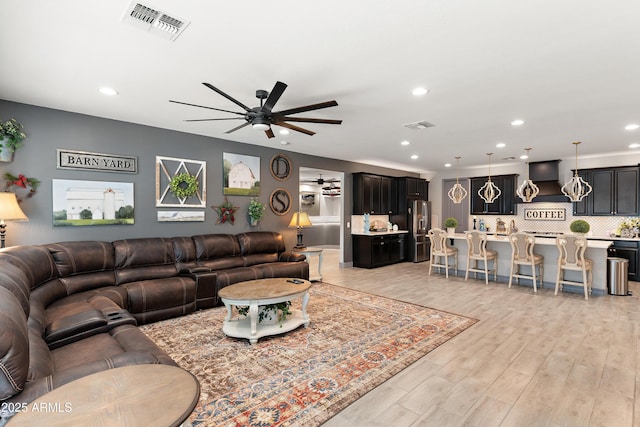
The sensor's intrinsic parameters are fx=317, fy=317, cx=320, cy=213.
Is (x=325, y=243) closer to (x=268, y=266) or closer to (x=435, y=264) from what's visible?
(x=435, y=264)

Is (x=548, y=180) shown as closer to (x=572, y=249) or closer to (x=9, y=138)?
(x=572, y=249)

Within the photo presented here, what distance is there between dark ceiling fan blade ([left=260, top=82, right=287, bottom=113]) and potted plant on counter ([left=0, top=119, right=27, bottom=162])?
3.05 m

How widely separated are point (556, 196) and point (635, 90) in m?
5.00

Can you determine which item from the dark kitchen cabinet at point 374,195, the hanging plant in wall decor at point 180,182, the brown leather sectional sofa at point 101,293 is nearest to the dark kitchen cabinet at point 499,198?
the dark kitchen cabinet at point 374,195

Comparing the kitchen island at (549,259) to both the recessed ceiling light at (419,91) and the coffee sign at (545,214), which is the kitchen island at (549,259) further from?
the recessed ceiling light at (419,91)

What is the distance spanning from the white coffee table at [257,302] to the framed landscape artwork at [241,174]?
2.38 meters

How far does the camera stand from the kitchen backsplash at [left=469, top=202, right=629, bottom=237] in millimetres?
7223

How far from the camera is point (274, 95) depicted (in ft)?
9.54

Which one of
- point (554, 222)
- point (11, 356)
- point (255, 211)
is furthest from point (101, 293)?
point (554, 222)

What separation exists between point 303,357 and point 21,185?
13.0 feet

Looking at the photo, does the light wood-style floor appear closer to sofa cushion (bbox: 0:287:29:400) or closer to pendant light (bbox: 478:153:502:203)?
sofa cushion (bbox: 0:287:29:400)

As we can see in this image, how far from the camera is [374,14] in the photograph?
6.88 ft

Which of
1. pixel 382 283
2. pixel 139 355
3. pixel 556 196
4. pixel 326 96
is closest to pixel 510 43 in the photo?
pixel 326 96

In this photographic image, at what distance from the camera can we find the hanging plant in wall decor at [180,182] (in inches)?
198
